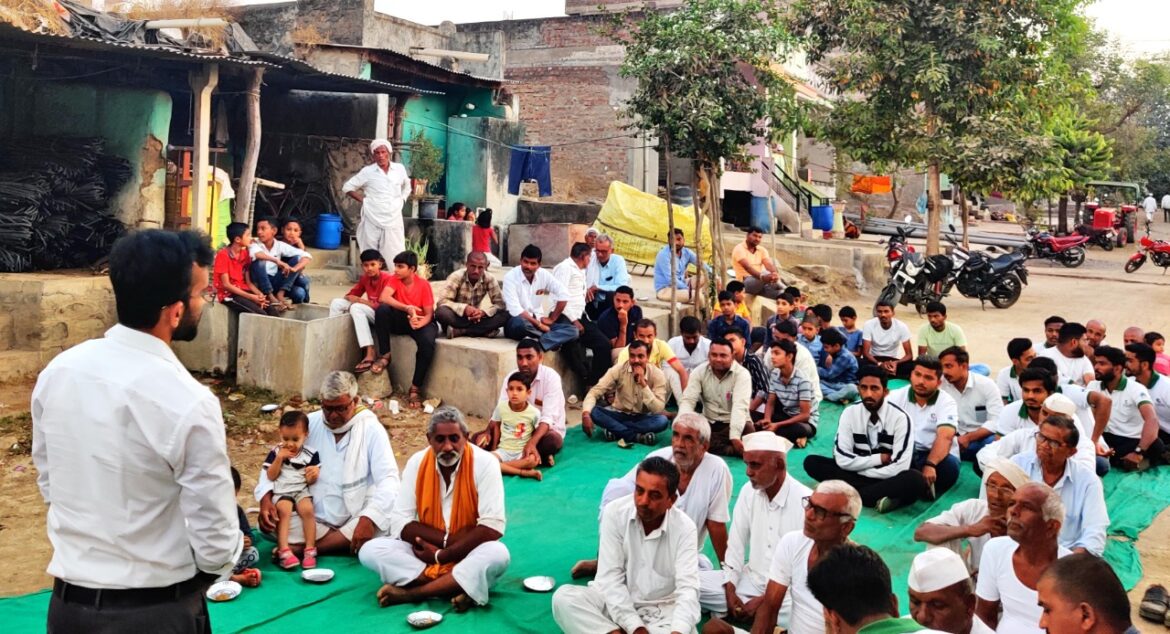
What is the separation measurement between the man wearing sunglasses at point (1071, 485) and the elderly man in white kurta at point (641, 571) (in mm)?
1860

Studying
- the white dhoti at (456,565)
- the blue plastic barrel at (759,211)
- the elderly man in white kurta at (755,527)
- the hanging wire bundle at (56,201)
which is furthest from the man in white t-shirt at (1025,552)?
the blue plastic barrel at (759,211)

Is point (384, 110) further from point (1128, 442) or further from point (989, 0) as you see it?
point (1128, 442)

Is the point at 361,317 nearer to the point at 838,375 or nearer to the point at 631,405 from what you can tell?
the point at 631,405

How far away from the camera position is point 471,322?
30.2 feet

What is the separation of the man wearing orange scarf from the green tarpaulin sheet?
0.35 feet

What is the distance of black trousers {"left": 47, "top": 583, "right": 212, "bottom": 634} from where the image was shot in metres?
2.58

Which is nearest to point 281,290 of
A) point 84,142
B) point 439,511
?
point 84,142

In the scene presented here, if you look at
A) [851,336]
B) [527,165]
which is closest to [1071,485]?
[851,336]

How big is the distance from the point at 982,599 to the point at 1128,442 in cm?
404

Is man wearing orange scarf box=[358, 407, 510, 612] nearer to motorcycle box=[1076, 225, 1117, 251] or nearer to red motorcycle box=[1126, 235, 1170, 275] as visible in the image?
red motorcycle box=[1126, 235, 1170, 275]

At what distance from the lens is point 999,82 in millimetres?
15078

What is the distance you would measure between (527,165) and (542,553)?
11.9 m

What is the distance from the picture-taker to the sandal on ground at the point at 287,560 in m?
5.31

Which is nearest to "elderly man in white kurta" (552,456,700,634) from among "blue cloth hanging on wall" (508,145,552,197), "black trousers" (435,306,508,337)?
"black trousers" (435,306,508,337)
